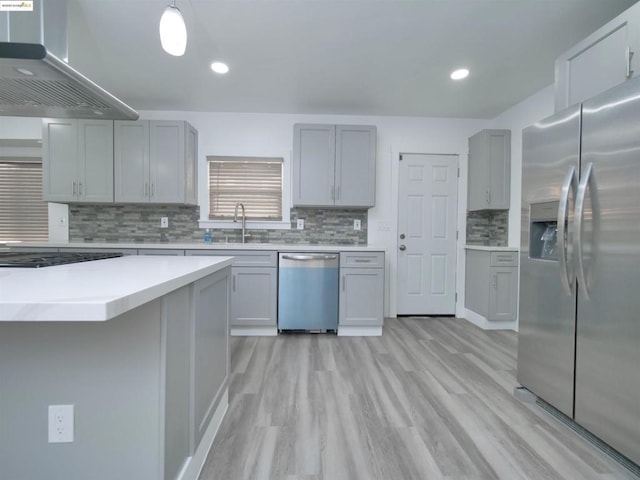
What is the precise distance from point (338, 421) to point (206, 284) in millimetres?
1082

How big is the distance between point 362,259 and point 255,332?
136 centimetres

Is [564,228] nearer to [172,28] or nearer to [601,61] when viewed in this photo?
[601,61]

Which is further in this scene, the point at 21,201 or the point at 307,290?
the point at 21,201

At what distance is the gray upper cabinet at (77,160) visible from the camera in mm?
3201

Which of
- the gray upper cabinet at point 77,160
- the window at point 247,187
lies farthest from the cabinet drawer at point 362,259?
the gray upper cabinet at point 77,160

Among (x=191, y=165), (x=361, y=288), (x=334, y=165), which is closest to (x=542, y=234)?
(x=361, y=288)

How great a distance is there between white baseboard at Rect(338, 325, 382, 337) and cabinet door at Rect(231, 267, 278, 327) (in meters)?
0.75

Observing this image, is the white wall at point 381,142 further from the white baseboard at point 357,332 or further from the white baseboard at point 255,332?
the white baseboard at point 255,332

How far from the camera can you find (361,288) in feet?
10.1

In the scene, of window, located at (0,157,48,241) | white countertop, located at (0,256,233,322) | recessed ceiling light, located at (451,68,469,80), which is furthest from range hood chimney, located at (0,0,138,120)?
window, located at (0,157,48,241)

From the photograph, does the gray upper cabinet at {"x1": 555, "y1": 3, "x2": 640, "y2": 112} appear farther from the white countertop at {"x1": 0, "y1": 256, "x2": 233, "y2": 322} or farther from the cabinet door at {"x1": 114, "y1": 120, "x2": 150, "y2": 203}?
the cabinet door at {"x1": 114, "y1": 120, "x2": 150, "y2": 203}

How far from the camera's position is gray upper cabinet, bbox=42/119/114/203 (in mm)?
3201

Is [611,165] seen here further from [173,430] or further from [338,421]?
[173,430]

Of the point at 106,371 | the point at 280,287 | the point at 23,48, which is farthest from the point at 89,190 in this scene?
the point at 106,371
